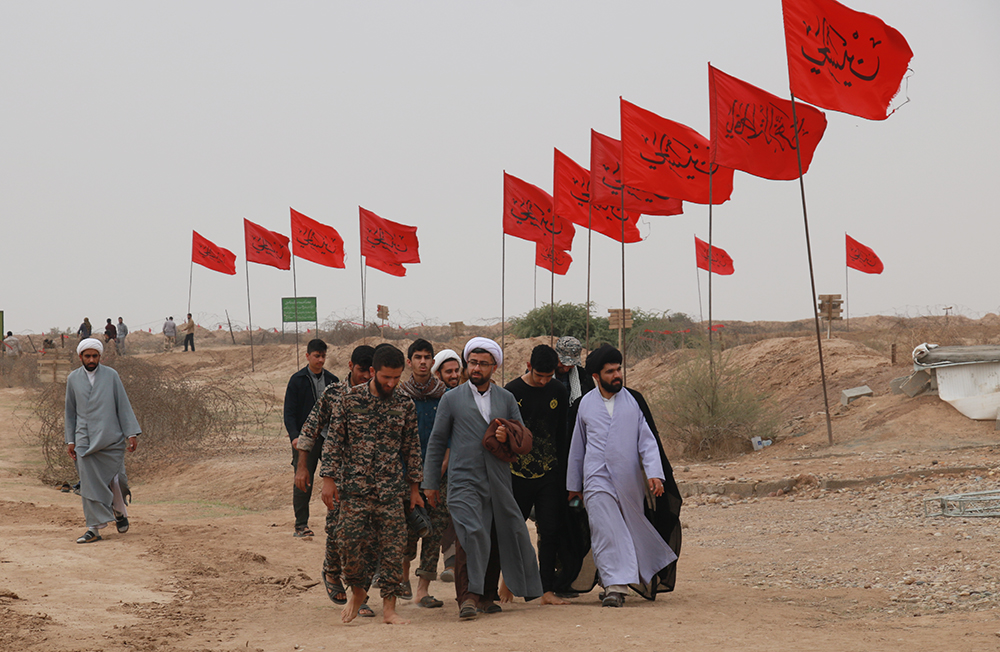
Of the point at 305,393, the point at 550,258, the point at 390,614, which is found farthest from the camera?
the point at 550,258

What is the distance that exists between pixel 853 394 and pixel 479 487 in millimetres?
11993

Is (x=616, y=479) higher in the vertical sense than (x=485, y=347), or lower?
lower

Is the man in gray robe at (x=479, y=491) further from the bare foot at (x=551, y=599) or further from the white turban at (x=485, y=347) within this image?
the bare foot at (x=551, y=599)

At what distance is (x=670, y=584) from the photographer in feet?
18.3

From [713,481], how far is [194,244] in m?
25.1

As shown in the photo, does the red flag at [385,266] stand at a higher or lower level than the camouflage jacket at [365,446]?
higher

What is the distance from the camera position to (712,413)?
14133mm

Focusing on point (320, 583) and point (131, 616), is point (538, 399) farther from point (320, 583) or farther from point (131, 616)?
point (131, 616)

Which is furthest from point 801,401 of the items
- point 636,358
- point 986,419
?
point 636,358

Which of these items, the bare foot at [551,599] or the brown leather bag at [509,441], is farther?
the bare foot at [551,599]

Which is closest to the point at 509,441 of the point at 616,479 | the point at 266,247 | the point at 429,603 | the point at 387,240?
the point at 616,479

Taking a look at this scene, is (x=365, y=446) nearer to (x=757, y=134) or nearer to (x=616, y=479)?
(x=616, y=479)

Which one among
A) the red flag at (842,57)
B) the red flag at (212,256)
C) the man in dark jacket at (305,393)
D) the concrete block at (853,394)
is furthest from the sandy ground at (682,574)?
the red flag at (212,256)

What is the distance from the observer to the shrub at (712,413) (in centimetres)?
1404
